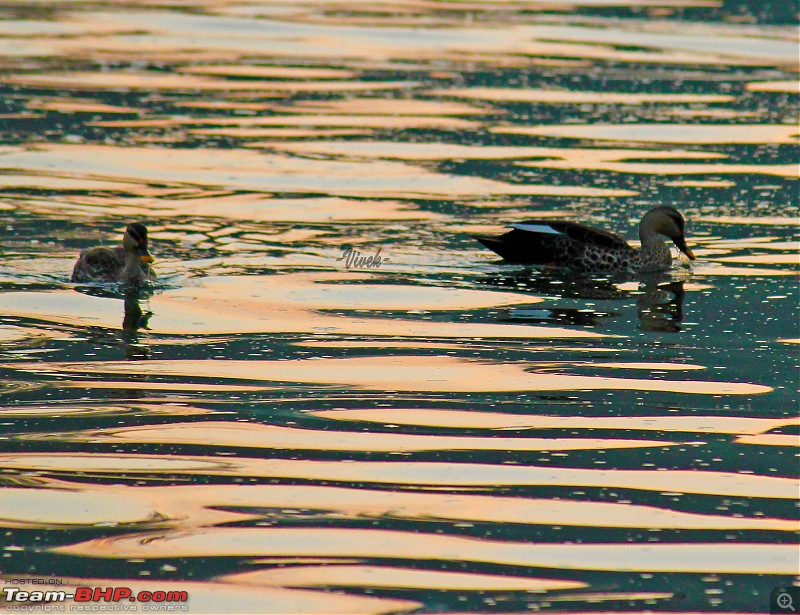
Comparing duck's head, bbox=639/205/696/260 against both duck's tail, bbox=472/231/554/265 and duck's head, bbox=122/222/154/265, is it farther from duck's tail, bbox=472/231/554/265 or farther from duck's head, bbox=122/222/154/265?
duck's head, bbox=122/222/154/265

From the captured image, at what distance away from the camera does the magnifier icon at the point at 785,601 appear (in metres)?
6.13

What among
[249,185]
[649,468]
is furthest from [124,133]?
[649,468]

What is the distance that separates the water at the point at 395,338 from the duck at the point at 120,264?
181mm

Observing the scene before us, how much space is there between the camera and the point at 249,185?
15.1 metres

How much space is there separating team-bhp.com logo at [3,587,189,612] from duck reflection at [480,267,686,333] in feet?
16.7

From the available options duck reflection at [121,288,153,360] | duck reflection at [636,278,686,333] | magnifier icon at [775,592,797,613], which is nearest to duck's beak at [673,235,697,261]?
duck reflection at [636,278,686,333]

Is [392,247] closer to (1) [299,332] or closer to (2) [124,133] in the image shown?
(1) [299,332]

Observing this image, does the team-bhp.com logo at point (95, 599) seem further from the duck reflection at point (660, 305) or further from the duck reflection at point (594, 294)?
the duck reflection at point (660, 305)

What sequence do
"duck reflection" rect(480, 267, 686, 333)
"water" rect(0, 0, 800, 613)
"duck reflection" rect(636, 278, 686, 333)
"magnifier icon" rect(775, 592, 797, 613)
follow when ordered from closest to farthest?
"magnifier icon" rect(775, 592, 797, 613) → "water" rect(0, 0, 800, 613) → "duck reflection" rect(636, 278, 686, 333) → "duck reflection" rect(480, 267, 686, 333)

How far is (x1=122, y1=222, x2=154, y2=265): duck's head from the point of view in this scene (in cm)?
1177

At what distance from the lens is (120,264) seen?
11.8m

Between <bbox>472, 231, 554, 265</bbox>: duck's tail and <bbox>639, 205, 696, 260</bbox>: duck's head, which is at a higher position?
<bbox>639, 205, 696, 260</bbox>: duck's head

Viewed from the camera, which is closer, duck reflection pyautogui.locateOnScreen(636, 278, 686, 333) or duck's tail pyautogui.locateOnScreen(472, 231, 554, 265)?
duck reflection pyautogui.locateOnScreen(636, 278, 686, 333)

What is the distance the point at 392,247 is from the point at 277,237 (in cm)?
102
